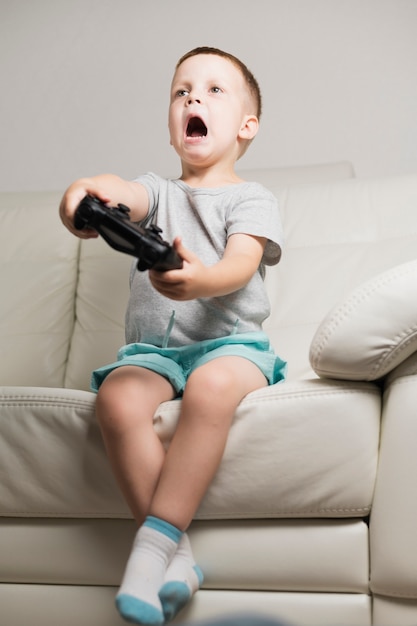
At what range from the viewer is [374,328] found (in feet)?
3.80

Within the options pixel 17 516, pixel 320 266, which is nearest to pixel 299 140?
pixel 320 266

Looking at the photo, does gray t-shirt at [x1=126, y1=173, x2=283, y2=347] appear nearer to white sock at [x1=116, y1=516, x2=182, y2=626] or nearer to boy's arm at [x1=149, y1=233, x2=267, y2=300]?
boy's arm at [x1=149, y1=233, x2=267, y2=300]

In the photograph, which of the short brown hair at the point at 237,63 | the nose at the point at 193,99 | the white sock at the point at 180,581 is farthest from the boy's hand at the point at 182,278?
the short brown hair at the point at 237,63

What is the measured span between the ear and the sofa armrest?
573mm

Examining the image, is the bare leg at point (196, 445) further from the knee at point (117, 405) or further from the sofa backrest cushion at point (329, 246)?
the sofa backrest cushion at point (329, 246)

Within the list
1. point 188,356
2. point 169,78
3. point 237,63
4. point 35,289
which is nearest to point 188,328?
point 188,356

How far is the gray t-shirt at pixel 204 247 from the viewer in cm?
142

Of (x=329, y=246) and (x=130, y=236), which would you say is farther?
(x=329, y=246)

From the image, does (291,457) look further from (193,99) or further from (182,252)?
(193,99)

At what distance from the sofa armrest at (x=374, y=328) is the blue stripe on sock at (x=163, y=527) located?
1.06 ft

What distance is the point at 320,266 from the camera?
1.90 metres

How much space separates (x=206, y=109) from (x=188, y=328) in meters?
0.43

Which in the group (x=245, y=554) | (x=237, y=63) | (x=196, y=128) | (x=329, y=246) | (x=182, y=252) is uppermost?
(x=237, y=63)

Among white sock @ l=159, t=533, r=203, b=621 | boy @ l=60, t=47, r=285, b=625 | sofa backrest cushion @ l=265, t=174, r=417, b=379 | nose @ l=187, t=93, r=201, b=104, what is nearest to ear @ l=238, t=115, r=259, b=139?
boy @ l=60, t=47, r=285, b=625
